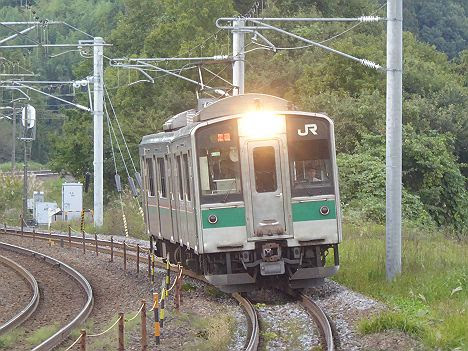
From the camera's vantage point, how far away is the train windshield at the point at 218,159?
16.7 metres

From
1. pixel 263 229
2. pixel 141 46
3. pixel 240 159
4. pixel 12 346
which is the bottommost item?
pixel 12 346

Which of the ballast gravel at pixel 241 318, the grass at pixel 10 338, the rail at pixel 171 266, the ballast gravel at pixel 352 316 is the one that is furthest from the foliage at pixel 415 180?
the grass at pixel 10 338

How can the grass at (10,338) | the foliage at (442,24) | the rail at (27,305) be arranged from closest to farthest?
the grass at (10,338) < the rail at (27,305) < the foliage at (442,24)

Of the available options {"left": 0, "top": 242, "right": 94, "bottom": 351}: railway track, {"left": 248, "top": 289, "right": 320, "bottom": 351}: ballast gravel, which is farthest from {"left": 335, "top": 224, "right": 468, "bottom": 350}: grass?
{"left": 0, "top": 242, "right": 94, "bottom": 351}: railway track

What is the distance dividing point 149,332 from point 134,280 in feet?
24.0

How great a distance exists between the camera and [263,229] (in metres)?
16.6

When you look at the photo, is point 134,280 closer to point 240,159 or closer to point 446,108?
point 240,159

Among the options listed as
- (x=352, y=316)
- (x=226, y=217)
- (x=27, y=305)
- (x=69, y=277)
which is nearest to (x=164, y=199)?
(x=69, y=277)

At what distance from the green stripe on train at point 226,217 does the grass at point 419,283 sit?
2463 mm

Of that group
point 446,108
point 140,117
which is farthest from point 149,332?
point 140,117

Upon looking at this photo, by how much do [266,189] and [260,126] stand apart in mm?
1004

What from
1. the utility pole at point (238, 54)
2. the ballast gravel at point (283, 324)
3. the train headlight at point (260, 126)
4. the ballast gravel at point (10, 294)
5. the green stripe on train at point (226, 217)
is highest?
the utility pole at point (238, 54)

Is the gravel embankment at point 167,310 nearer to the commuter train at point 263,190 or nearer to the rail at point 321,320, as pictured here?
the commuter train at point 263,190

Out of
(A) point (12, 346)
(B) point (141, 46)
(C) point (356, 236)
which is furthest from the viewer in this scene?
(B) point (141, 46)
